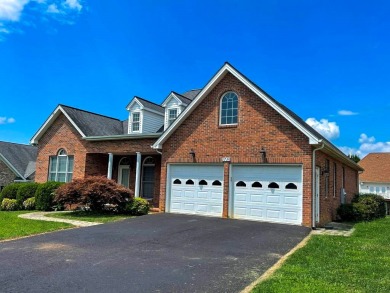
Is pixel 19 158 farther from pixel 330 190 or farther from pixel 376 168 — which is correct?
pixel 376 168

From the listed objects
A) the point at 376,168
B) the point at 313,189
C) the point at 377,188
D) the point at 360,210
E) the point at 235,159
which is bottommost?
the point at 360,210

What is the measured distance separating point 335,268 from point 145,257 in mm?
4166

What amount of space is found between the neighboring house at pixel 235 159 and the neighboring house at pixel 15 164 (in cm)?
1306

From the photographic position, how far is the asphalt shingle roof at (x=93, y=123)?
73.5 ft

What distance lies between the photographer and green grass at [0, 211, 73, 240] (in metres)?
11.5

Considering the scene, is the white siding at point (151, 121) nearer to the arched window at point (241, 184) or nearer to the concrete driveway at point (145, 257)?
the arched window at point (241, 184)

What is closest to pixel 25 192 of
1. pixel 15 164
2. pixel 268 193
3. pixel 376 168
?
pixel 15 164

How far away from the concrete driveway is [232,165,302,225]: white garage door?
122 centimetres

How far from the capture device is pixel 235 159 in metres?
15.8

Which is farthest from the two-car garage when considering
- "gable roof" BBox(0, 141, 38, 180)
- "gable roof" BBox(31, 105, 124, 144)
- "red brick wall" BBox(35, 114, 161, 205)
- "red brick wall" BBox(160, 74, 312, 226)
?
"gable roof" BBox(0, 141, 38, 180)

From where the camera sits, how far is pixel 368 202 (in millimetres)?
19016

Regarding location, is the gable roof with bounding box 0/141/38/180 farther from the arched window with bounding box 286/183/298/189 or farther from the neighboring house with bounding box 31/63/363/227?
the arched window with bounding box 286/183/298/189

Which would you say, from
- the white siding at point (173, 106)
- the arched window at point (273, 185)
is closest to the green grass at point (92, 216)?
the arched window at point (273, 185)

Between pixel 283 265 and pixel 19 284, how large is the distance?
5.16 m
